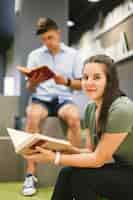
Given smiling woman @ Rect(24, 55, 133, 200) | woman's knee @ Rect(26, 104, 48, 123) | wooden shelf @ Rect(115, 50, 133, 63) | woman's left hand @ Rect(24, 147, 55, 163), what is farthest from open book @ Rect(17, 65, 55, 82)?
wooden shelf @ Rect(115, 50, 133, 63)

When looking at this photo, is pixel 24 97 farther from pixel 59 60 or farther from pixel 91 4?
pixel 91 4

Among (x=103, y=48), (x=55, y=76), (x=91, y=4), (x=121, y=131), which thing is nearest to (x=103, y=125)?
(x=121, y=131)

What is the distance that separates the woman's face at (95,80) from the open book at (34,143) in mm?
234

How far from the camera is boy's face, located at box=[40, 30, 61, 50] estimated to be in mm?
3113

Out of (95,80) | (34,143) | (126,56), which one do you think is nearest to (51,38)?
(95,80)

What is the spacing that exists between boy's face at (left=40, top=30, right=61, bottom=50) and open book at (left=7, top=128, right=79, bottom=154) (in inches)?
58.7

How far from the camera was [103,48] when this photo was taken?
263 inches

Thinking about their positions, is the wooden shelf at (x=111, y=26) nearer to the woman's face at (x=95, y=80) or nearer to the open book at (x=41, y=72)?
the open book at (x=41, y=72)

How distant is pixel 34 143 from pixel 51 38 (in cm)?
161

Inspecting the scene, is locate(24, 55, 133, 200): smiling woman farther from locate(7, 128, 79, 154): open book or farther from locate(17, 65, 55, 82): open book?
locate(17, 65, 55, 82): open book

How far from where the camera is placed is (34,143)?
65.5 inches

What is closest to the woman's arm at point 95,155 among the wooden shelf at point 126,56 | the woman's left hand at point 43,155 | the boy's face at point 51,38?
the woman's left hand at point 43,155

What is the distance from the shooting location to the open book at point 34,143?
1.63m

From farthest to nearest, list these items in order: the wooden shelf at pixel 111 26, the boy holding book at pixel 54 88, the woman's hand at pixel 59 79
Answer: the wooden shelf at pixel 111 26 → the boy holding book at pixel 54 88 → the woman's hand at pixel 59 79
